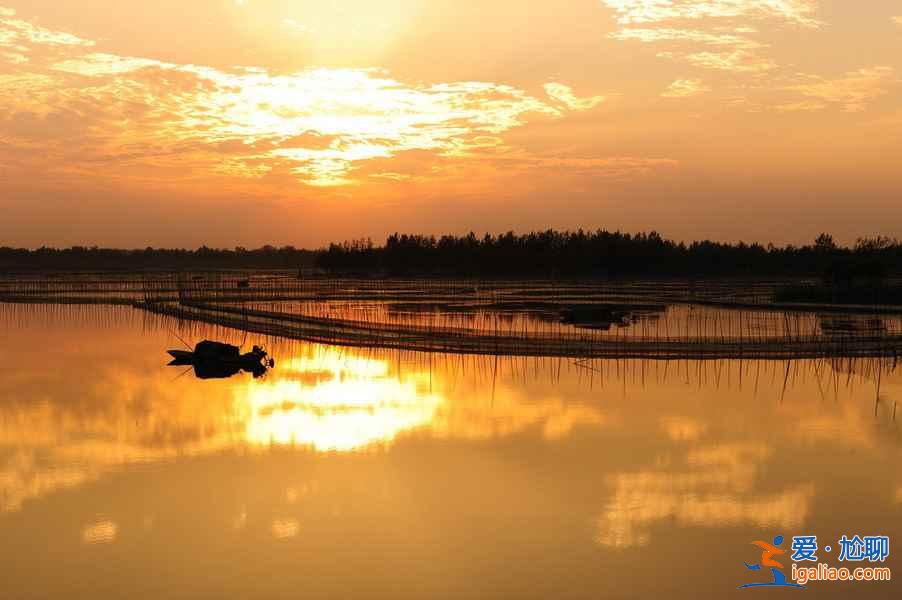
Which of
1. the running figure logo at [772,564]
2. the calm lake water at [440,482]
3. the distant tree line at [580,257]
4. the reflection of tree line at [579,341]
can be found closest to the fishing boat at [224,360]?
the calm lake water at [440,482]

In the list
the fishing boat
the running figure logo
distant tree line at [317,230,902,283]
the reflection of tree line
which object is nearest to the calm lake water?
the running figure logo

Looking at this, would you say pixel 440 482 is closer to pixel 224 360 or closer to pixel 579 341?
pixel 224 360

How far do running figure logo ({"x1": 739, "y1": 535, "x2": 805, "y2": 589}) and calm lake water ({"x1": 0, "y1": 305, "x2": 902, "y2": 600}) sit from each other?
88mm

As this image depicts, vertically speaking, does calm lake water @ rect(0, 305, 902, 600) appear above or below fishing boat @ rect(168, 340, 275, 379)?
below

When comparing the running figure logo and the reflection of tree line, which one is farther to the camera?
the reflection of tree line

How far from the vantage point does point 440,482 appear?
8.86 m

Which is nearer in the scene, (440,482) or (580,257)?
(440,482)

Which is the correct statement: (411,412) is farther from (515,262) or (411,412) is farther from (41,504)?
(515,262)

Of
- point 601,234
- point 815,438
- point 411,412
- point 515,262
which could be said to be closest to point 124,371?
point 411,412

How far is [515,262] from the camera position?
243 feet

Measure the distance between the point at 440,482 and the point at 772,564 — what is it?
3.51m

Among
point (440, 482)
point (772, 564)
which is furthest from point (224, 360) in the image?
point (772, 564)

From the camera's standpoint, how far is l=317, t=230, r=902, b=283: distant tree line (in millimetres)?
67625

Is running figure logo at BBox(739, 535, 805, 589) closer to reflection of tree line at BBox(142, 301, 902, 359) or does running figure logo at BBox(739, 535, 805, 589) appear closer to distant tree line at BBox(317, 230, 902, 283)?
reflection of tree line at BBox(142, 301, 902, 359)
